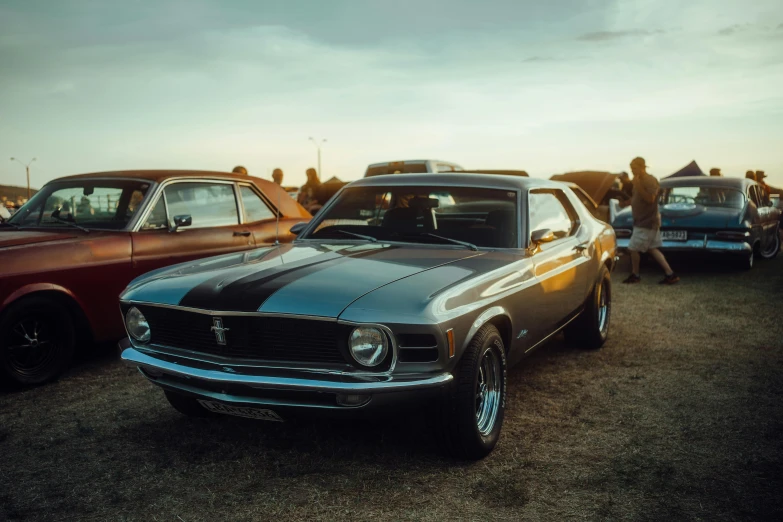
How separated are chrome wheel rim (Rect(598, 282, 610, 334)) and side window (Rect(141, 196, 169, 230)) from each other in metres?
3.83

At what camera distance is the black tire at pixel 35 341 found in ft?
15.9

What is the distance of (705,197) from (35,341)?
9.87 meters

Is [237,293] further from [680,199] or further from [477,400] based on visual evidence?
[680,199]

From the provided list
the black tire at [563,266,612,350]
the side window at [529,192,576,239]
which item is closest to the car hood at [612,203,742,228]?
the black tire at [563,266,612,350]

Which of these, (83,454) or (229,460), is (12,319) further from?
(229,460)

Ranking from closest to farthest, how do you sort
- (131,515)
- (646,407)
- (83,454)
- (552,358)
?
(131,515), (83,454), (646,407), (552,358)

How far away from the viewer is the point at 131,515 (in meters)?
3.10

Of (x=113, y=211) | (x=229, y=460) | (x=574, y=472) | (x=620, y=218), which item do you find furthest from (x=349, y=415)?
(x=620, y=218)

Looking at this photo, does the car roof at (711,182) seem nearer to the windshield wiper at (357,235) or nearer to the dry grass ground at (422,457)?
the dry grass ground at (422,457)

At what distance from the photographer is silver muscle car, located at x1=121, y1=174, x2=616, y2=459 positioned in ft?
10.4

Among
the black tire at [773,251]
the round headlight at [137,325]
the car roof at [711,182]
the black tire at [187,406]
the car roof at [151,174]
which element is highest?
the car roof at [151,174]

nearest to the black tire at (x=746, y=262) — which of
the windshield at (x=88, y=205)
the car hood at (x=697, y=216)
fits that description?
the car hood at (x=697, y=216)

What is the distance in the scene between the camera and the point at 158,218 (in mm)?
6043

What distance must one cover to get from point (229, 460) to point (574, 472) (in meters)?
1.80
